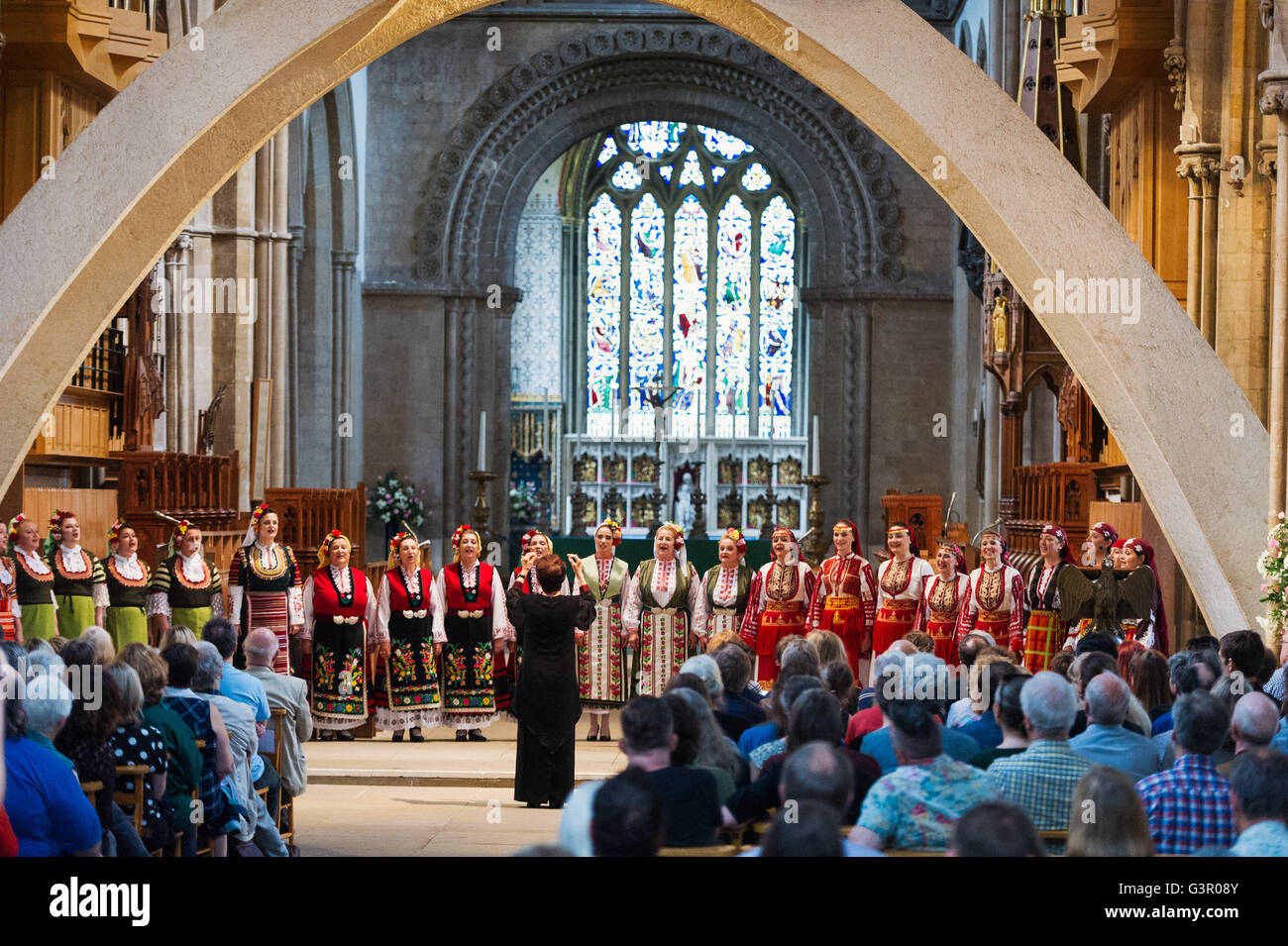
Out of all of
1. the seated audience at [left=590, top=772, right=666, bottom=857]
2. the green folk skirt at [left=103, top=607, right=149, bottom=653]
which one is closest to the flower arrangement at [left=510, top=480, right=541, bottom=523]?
the green folk skirt at [left=103, top=607, right=149, bottom=653]

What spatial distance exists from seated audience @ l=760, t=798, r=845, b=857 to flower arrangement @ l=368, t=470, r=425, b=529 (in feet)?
58.2

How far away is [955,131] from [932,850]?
17.1 ft

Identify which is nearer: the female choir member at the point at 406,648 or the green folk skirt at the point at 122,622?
the green folk skirt at the point at 122,622

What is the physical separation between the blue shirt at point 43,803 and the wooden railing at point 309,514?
9654 millimetres

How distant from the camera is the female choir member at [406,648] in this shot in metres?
9.36

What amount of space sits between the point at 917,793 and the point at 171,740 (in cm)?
228

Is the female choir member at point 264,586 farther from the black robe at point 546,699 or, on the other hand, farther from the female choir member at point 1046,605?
the female choir member at point 1046,605

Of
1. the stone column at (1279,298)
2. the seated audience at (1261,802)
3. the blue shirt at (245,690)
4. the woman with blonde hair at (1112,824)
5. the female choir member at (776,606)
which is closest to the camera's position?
the woman with blonde hair at (1112,824)

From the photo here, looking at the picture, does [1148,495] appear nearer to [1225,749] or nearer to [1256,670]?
[1256,670]

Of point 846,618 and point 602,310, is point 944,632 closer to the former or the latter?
point 846,618

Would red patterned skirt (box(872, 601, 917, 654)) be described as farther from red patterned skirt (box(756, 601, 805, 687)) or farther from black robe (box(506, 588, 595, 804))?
black robe (box(506, 588, 595, 804))

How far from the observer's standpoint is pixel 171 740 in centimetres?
471

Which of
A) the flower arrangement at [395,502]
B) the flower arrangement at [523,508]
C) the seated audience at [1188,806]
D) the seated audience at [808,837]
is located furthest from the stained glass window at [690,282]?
the seated audience at [808,837]

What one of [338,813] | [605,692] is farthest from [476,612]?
[338,813]
